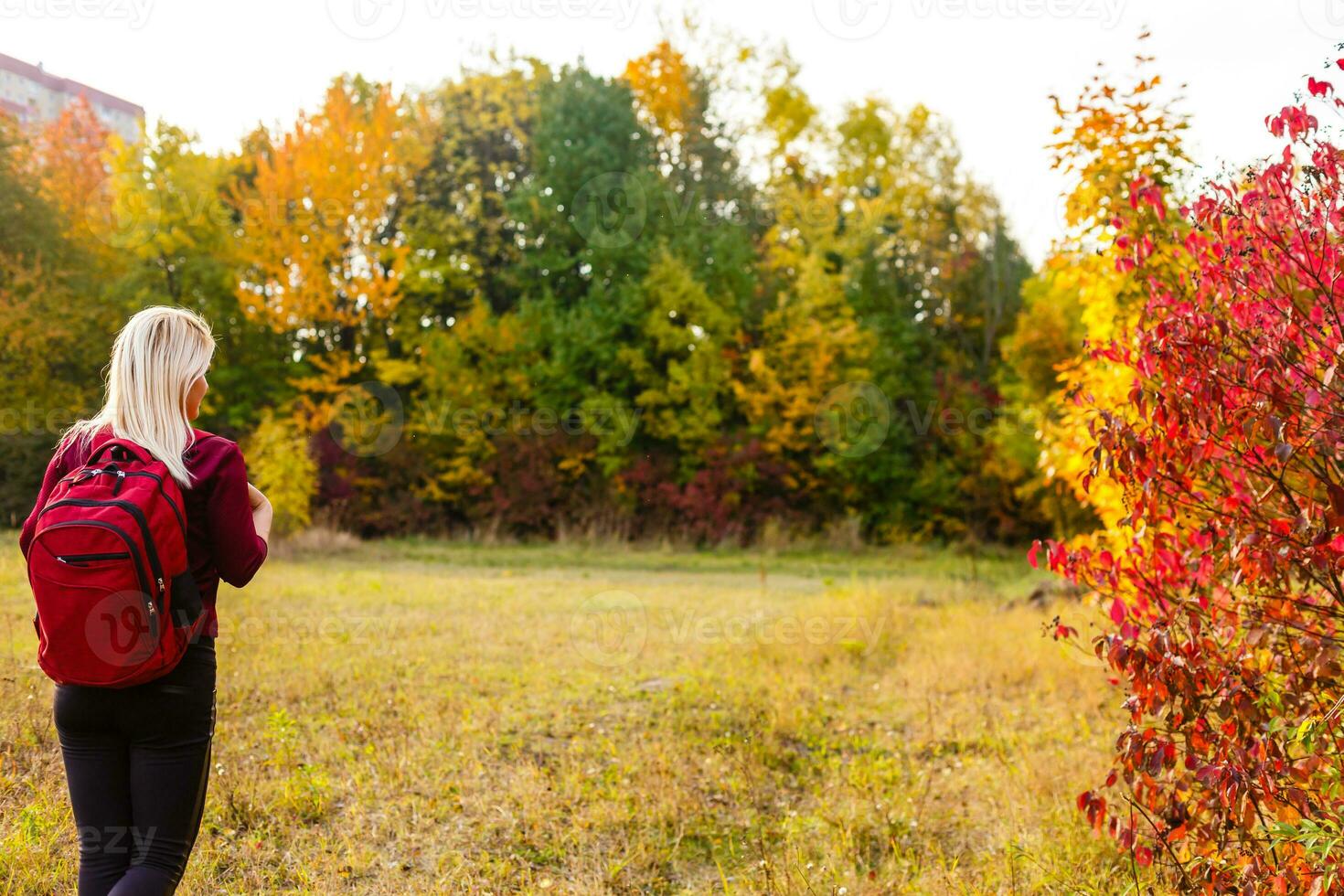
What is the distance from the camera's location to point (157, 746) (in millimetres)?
2520

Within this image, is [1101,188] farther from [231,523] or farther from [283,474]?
[283,474]

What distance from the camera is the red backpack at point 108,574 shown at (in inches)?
91.3

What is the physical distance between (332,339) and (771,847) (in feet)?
60.0

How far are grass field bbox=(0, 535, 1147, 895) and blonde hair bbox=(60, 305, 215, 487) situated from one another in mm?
2060

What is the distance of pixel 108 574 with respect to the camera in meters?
2.33

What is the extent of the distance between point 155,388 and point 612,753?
3666 mm

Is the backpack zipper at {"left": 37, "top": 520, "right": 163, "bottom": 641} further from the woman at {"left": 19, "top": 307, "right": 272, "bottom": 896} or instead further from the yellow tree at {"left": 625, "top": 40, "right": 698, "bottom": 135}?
the yellow tree at {"left": 625, "top": 40, "right": 698, "bottom": 135}

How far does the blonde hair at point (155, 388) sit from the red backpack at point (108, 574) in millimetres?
102

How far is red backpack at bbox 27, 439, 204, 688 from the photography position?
2318 mm

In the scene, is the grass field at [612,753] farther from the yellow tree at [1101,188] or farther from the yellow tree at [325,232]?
the yellow tree at [325,232]

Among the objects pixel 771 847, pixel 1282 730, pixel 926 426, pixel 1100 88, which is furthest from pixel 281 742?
pixel 926 426

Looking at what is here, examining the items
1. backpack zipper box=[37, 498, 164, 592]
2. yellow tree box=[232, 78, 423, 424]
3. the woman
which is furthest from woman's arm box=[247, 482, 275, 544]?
yellow tree box=[232, 78, 423, 424]

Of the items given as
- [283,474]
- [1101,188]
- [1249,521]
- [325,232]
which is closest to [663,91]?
[325,232]

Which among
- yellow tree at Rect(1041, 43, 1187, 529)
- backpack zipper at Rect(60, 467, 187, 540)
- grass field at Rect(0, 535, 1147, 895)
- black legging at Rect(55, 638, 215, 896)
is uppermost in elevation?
yellow tree at Rect(1041, 43, 1187, 529)
